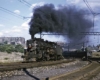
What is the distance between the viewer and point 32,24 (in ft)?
90.5

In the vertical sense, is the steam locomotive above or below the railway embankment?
above

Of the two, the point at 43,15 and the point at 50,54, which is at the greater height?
the point at 43,15

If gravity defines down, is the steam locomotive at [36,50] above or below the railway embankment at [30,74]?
above

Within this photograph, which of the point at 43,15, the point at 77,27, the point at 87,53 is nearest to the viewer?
the point at 43,15

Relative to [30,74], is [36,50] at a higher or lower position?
higher

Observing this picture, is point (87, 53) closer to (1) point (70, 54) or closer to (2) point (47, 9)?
(1) point (70, 54)

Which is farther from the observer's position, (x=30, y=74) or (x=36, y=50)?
(x=36, y=50)

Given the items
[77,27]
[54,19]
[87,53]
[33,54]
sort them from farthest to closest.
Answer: [87,53] → [77,27] → [54,19] → [33,54]

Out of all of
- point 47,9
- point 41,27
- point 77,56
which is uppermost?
point 47,9

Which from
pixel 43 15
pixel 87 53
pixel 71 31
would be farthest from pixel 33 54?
pixel 87 53

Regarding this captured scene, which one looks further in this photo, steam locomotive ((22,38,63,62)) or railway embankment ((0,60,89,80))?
steam locomotive ((22,38,63,62))

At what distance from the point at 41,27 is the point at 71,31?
9.78 metres

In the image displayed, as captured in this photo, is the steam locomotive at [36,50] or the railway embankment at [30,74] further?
the steam locomotive at [36,50]

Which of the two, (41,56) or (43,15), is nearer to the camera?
(41,56)
